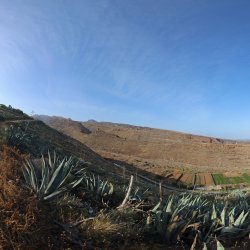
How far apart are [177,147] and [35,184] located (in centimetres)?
7418

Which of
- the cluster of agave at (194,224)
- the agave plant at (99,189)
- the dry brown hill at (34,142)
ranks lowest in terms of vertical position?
the cluster of agave at (194,224)

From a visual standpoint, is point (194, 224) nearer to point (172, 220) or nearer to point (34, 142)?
point (172, 220)

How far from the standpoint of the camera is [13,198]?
14.6 ft

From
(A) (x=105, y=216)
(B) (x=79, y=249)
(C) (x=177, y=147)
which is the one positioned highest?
(C) (x=177, y=147)

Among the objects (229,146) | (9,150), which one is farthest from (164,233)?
(229,146)

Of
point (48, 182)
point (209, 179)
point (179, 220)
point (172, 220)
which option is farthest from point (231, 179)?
point (48, 182)

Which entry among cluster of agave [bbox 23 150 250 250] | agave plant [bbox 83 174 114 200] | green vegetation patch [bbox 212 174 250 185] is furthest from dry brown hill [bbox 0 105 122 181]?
green vegetation patch [bbox 212 174 250 185]

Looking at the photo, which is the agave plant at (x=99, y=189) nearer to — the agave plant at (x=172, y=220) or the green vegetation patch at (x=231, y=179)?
the agave plant at (x=172, y=220)

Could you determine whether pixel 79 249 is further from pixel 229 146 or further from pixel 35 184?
pixel 229 146

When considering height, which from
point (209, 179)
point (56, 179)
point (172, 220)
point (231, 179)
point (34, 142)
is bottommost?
point (172, 220)

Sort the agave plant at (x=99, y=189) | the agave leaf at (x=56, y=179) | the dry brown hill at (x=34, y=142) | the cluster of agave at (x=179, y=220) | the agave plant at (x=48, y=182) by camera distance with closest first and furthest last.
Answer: the agave plant at (x=48, y=182) → the cluster of agave at (x=179, y=220) → the agave leaf at (x=56, y=179) → the agave plant at (x=99, y=189) → the dry brown hill at (x=34, y=142)

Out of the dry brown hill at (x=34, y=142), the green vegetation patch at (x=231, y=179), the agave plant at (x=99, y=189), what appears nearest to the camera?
the agave plant at (x=99, y=189)

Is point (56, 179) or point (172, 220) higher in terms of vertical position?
point (56, 179)

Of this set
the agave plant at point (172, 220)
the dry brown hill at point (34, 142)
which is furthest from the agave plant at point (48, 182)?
the dry brown hill at point (34, 142)
